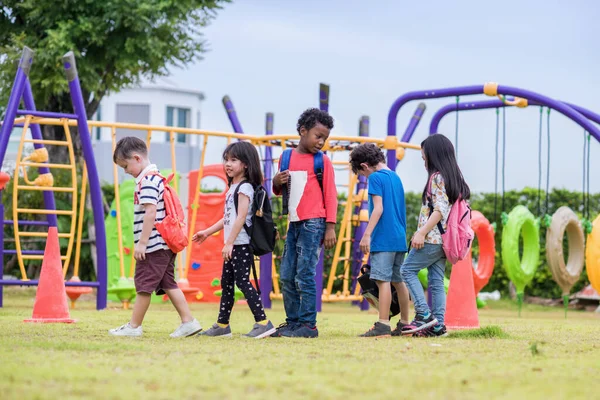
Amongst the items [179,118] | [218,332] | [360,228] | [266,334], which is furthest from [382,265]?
[179,118]

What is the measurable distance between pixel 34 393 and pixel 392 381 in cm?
147

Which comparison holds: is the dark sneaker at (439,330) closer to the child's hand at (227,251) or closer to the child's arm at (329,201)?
the child's arm at (329,201)

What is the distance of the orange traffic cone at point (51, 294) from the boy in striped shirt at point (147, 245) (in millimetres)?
1457

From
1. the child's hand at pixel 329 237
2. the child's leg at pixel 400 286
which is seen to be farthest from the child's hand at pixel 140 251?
the child's leg at pixel 400 286

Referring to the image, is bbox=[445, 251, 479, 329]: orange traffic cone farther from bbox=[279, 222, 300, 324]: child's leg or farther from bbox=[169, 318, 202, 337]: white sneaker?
bbox=[169, 318, 202, 337]: white sneaker

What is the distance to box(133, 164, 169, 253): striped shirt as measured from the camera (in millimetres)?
6320

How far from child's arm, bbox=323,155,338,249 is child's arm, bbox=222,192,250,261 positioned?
1.89ft

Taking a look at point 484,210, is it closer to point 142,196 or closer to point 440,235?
point 440,235

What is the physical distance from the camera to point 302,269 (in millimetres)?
6508

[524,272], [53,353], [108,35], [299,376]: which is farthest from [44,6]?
[299,376]

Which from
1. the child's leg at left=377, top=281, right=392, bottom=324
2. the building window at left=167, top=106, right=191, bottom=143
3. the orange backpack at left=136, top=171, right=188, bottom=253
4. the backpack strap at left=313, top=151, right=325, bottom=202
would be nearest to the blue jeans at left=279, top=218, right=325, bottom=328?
the backpack strap at left=313, top=151, right=325, bottom=202

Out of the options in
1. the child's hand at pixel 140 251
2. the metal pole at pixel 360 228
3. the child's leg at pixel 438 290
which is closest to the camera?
the child's hand at pixel 140 251

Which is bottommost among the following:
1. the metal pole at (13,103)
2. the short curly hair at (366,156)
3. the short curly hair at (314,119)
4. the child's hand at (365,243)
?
the child's hand at (365,243)

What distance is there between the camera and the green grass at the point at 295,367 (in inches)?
146
